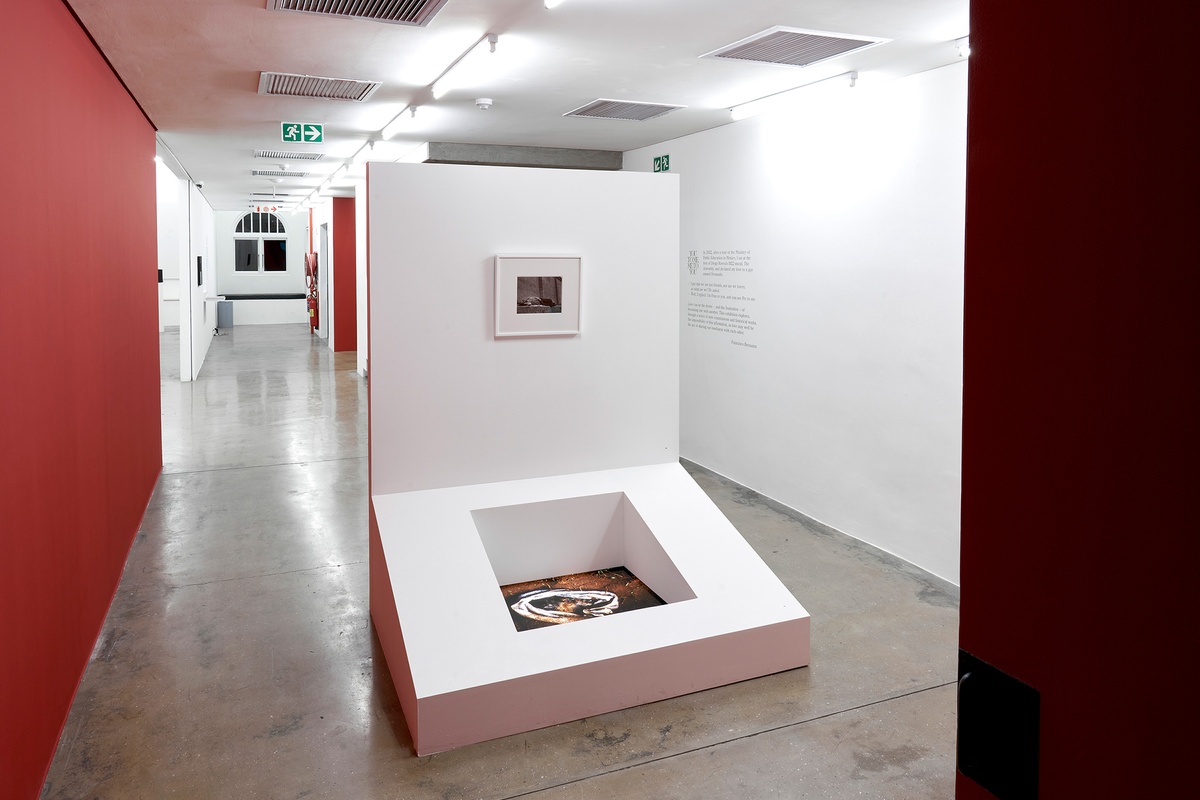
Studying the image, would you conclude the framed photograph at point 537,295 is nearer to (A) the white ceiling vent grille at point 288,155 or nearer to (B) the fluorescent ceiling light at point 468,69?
(B) the fluorescent ceiling light at point 468,69

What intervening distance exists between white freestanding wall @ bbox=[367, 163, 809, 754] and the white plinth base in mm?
10

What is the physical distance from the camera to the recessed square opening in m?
4.67

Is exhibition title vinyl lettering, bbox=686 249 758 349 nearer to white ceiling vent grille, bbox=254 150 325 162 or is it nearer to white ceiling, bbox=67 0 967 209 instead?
white ceiling, bbox=67 0 967 209

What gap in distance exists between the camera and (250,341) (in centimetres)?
2067

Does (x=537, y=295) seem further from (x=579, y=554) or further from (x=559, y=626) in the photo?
(x=559, y=626)

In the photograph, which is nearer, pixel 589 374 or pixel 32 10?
pixel 32 10

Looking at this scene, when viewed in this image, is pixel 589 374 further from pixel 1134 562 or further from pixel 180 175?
pixel 180 175

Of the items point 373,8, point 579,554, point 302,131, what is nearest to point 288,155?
point 302,131

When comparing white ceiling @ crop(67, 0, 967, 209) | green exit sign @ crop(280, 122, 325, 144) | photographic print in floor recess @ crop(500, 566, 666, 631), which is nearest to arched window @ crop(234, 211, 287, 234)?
white ceiling @ crop(67, 0, 967, 209)

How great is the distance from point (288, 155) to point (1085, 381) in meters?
11.5

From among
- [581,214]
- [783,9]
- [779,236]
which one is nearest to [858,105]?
[779,236]

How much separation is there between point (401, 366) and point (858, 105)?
3.98 metres

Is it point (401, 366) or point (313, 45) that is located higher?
point (313, 45)

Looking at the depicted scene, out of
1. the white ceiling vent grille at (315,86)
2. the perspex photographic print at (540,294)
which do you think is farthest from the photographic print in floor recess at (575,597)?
the white ceiling vent grille at (315,86)
